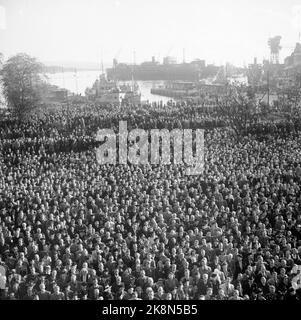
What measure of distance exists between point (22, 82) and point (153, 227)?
845 inches

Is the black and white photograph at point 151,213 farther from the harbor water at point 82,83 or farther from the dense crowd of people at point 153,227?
the harbor water at point 82,83

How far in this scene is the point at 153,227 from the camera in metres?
10.1

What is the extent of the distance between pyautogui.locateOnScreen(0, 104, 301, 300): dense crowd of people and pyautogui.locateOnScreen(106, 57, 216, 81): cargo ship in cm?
6210

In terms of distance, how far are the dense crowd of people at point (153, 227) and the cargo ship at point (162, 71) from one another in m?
62.1

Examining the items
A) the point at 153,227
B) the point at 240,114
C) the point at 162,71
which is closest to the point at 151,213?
the point at 153,227

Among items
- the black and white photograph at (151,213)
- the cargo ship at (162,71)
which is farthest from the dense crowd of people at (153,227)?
the cargo ship at (162,71)

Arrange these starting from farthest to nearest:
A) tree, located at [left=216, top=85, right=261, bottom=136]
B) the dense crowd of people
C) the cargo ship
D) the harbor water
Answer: the cargo ship
the harbor water
tree, located at [left=216, top=85, right=261, bottom=136]
the dense crowd of people

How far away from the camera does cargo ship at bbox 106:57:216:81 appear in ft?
258

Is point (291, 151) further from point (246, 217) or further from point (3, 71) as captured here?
point (3, 71)

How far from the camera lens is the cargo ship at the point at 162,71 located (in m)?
78.6
